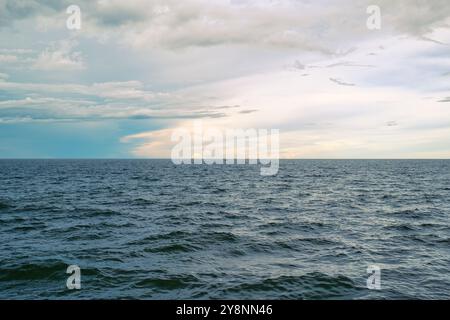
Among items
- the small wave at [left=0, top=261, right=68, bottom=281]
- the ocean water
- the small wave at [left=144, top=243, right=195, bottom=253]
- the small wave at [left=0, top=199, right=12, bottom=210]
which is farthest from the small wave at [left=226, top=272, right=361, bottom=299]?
the small wave at [left=0, top=199, right=12, bottom=210]

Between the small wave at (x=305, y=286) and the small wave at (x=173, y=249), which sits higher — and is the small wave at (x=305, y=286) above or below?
below

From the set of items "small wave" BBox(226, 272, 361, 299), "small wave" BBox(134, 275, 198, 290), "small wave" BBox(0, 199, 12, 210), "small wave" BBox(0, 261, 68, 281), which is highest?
"small wave" BBox(0, 199, 12, 210)

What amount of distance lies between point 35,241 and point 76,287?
10.4 metres

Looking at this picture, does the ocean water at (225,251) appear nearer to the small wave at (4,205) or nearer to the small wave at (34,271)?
the small wave at (34,271)

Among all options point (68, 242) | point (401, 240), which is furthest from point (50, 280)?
point (401, 240)

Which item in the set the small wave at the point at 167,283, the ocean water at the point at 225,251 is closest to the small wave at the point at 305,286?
the ocean water at the point at 225,251

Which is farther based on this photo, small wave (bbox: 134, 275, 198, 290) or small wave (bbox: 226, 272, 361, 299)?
small wave (bbox: 134, 275, 198, 290)

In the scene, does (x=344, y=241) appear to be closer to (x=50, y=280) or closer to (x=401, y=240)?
(x=401, y=240)

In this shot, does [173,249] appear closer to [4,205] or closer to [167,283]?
[167,283]

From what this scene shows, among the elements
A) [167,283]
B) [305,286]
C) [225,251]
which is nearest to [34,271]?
[167,283]

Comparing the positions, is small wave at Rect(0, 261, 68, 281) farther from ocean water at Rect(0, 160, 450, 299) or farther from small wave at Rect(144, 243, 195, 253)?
small wave at Rect(144, 243, 195, 253)

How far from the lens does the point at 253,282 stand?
640 inches

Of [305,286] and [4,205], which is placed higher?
[4,205]
